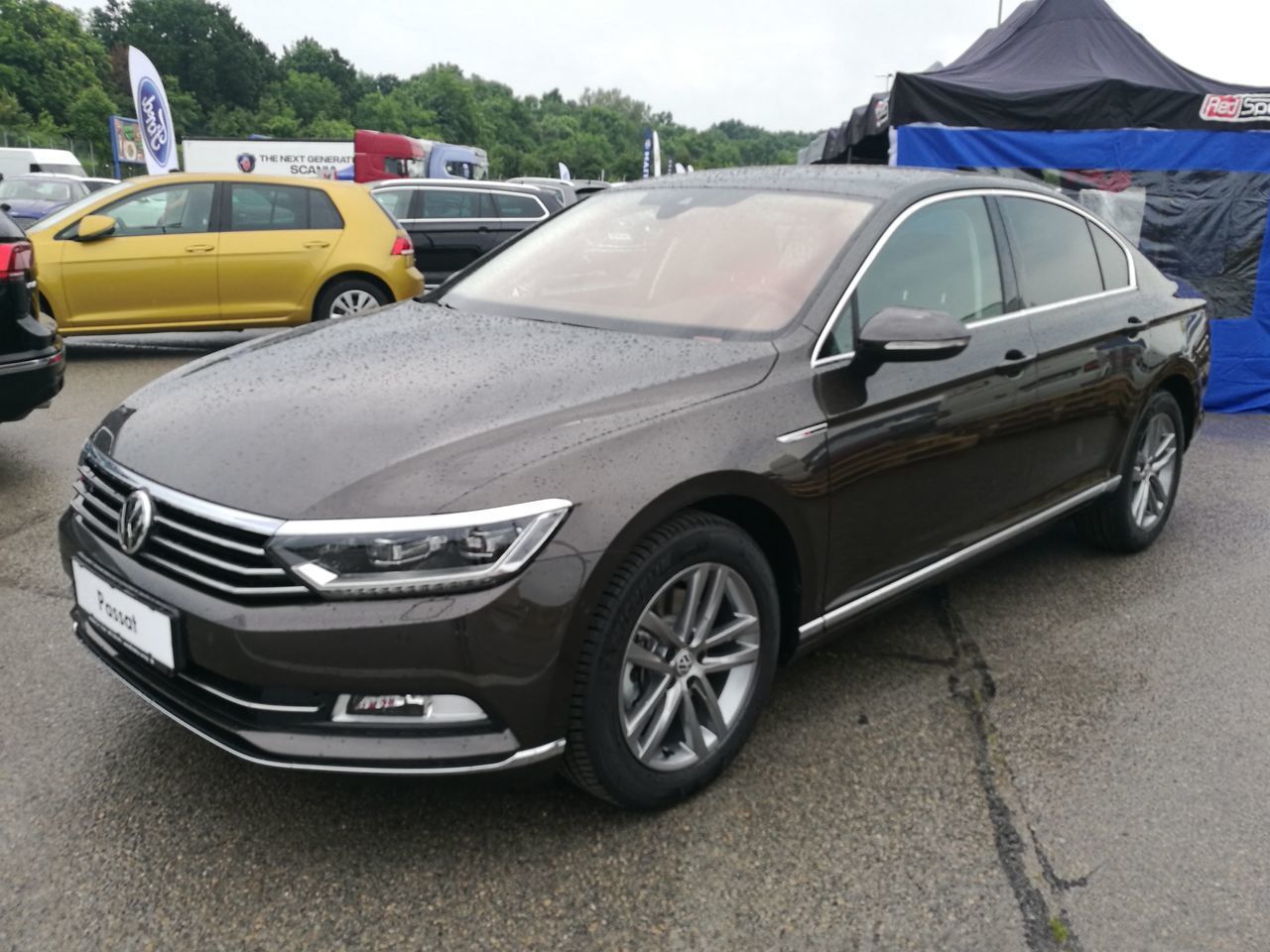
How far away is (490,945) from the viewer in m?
2.14

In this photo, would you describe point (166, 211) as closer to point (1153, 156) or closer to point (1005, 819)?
point (1153, 156)

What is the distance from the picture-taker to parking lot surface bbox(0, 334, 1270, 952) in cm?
221

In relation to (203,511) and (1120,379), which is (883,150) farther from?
(203,511)

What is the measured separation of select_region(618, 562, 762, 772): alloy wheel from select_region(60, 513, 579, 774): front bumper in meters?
0.27

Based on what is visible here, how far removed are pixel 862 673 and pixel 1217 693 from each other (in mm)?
1114

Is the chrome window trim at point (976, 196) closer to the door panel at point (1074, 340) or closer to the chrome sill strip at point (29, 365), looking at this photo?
the door panel at point (1074, 340)

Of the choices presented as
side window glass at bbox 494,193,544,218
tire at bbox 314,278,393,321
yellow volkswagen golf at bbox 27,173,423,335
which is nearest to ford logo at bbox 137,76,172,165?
side window glass at bbox 494,193,544,218

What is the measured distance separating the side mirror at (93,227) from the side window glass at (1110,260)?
7091 millimetres

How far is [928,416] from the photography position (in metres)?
3.12

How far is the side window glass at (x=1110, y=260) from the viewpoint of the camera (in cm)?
423

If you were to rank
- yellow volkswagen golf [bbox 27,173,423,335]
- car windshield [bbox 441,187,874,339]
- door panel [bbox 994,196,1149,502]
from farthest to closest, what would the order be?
1. yellow volkswagen golf [bbox 27,173,423,335]
2. door panel [bbox 994,196,1149,502]
3. car windshield [bbox 441,187,874,339]

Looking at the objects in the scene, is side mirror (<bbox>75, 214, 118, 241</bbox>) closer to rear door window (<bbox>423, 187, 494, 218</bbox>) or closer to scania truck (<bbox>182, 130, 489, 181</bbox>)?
rear door window (<bbox>423, 187, 494, 218</bbox>)

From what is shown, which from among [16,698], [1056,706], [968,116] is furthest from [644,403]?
[968,116]

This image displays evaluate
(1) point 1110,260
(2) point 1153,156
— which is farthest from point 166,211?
(2) point 1153,156
